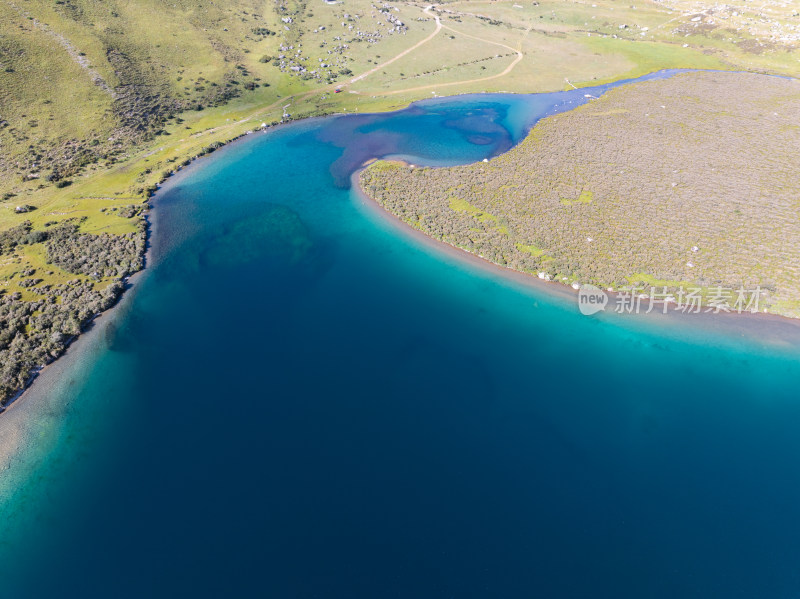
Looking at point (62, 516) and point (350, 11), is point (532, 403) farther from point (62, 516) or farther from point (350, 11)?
point (350, 11)

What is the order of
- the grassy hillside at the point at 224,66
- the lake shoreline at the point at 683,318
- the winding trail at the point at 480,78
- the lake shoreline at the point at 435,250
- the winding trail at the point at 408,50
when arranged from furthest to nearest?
1. the winding trail at the point at 408,50
2. the winding trail at the point at 480,78
3. the grassy hillside at the point at 224,66
4. the lake shoreline at the point at 683,318
5. the lake shoreline at the point at 435,250

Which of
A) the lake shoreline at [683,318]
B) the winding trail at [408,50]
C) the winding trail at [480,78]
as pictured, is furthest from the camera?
the winding trail at [408,50]

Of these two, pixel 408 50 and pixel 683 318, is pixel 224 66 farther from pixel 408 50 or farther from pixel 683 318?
pixel 683 318

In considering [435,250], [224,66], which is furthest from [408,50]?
[435,250]

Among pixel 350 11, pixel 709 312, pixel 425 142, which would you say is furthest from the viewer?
pixel 350 11

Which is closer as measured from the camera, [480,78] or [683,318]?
[683,318]

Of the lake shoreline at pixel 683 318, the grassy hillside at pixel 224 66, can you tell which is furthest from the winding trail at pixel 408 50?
the lake shoreline at pixel 683 318

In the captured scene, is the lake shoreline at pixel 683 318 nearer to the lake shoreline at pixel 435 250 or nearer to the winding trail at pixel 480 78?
the lake shoreline at pixel 435 250

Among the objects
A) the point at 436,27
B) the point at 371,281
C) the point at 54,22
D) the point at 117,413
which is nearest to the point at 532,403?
the point at 371,281
